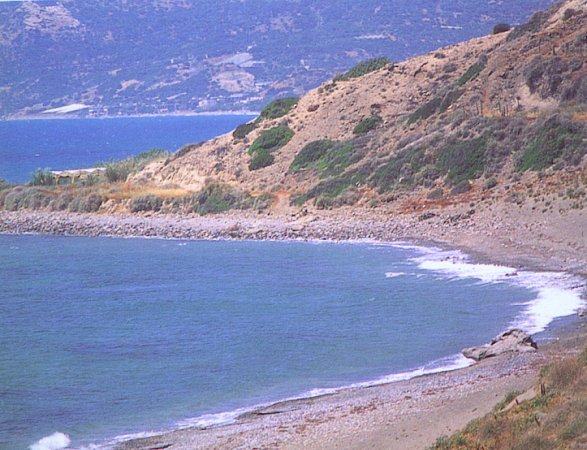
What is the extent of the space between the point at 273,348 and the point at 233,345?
102 centimetres

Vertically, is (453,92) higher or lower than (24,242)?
higher

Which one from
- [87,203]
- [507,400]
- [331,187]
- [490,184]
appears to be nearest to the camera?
[507,400]

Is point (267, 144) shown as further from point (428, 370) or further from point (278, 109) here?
point (428, 370)

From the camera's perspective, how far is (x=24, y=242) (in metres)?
43.8

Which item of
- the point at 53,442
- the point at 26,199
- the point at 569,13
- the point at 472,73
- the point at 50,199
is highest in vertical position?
the point at 569,13

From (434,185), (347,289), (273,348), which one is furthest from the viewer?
Answer: (434,185)

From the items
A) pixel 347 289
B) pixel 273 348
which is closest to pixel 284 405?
pixel 273 348

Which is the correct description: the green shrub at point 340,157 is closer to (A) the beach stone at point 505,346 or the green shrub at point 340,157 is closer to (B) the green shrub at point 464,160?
(B) the green shrub at point 464,160

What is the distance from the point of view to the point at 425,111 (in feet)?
160

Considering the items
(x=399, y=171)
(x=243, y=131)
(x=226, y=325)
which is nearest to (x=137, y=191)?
(x=243, y=131)

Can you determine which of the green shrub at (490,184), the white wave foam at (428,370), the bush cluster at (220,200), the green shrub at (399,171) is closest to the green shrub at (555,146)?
the green shrub at (490,184)

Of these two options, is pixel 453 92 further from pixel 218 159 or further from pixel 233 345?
pixel 233 345

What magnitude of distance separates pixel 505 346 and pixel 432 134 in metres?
25.7

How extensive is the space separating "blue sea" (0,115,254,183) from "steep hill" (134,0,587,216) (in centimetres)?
3027
